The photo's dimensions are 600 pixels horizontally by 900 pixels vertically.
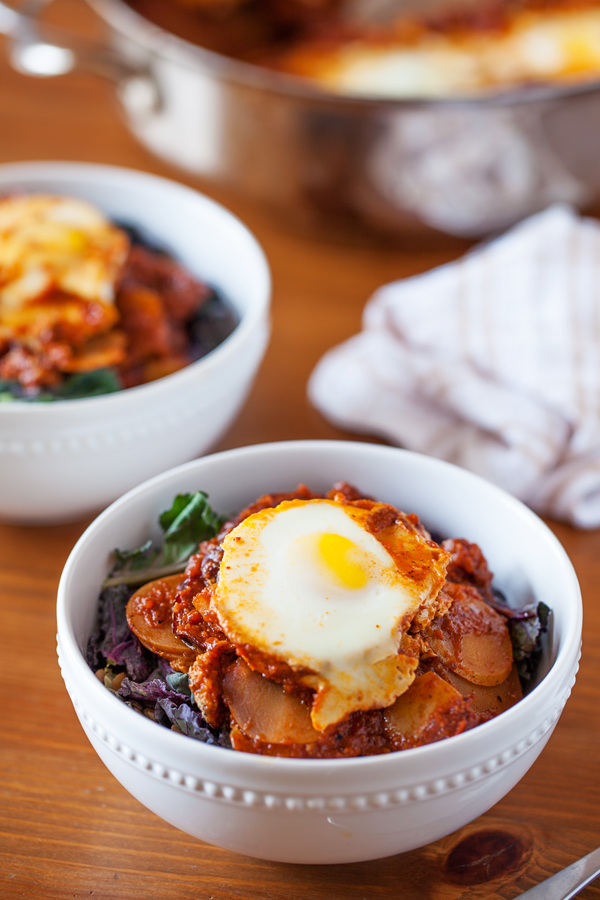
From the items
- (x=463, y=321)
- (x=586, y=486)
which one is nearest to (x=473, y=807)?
(x=586, y=486)

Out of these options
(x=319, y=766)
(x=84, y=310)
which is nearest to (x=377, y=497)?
(x=319, y=766)

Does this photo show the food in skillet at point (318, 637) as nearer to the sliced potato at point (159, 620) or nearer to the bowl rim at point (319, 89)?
the sliced potato at point (159, 620)

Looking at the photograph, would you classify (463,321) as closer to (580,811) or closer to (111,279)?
(111,279)

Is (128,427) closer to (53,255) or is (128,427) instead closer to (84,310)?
(84,310)

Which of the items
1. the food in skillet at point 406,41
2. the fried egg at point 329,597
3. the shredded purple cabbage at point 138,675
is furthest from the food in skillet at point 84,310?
the food in skillet at point 406,41

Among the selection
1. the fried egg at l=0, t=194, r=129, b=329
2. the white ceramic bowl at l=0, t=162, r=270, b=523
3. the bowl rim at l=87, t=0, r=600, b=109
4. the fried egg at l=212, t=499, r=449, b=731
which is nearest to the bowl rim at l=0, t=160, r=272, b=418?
the white ceramic bowl at l=0, t=162, r=270, b=523

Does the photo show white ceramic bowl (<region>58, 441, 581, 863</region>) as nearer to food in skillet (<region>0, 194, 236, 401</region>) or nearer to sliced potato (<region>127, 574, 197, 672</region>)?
sliced potato (<region>127, 574, 197, 672</region>)
